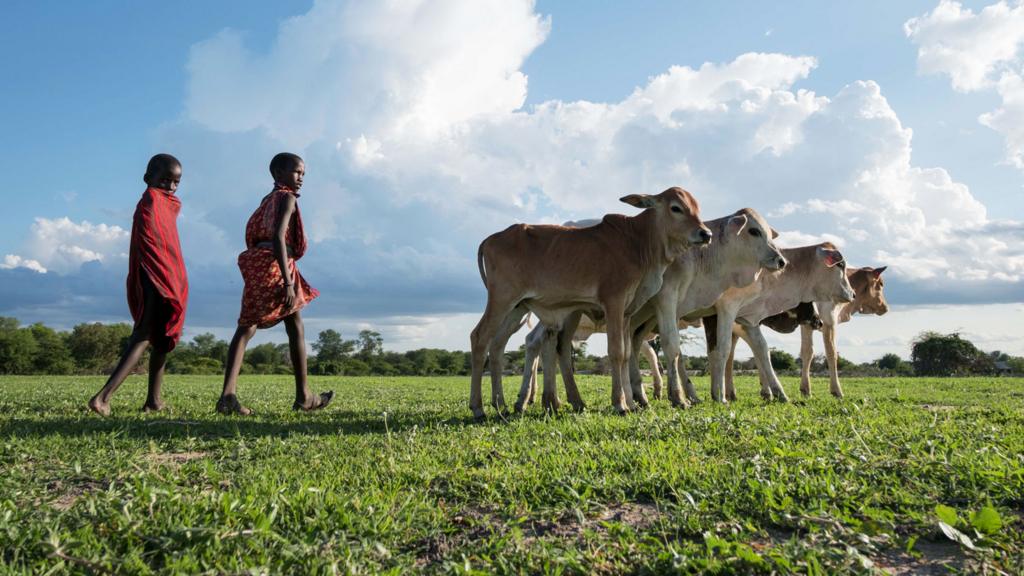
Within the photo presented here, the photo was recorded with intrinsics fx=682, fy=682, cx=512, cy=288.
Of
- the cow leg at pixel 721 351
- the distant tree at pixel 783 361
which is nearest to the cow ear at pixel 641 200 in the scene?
the cow leg at pixel 721 351

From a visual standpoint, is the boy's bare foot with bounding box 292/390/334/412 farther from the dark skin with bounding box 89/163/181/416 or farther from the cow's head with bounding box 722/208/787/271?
the cow's head with bounding box 722/208/787/271

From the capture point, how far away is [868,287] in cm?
1368

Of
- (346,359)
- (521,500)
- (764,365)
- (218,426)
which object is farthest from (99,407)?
(346,359)

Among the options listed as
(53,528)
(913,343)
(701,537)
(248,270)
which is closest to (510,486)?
(701,537)

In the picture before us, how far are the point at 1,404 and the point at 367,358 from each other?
47172 millimetres

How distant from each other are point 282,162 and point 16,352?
163ft

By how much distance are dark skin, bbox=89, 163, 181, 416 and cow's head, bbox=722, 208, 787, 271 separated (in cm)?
676

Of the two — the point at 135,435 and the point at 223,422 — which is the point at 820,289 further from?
the point at 135,435

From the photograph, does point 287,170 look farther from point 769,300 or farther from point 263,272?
point 769,300

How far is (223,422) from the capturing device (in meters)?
6.15

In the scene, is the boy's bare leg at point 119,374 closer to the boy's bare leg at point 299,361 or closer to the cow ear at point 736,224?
the boy's bare leg at point 299,361

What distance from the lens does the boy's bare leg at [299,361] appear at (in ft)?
24.7

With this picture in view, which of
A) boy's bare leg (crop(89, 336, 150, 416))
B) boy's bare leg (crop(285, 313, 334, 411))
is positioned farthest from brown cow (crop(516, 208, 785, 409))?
boy's bare leg (crop(89, 336, 150, 416))

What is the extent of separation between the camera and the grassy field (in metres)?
2.58
